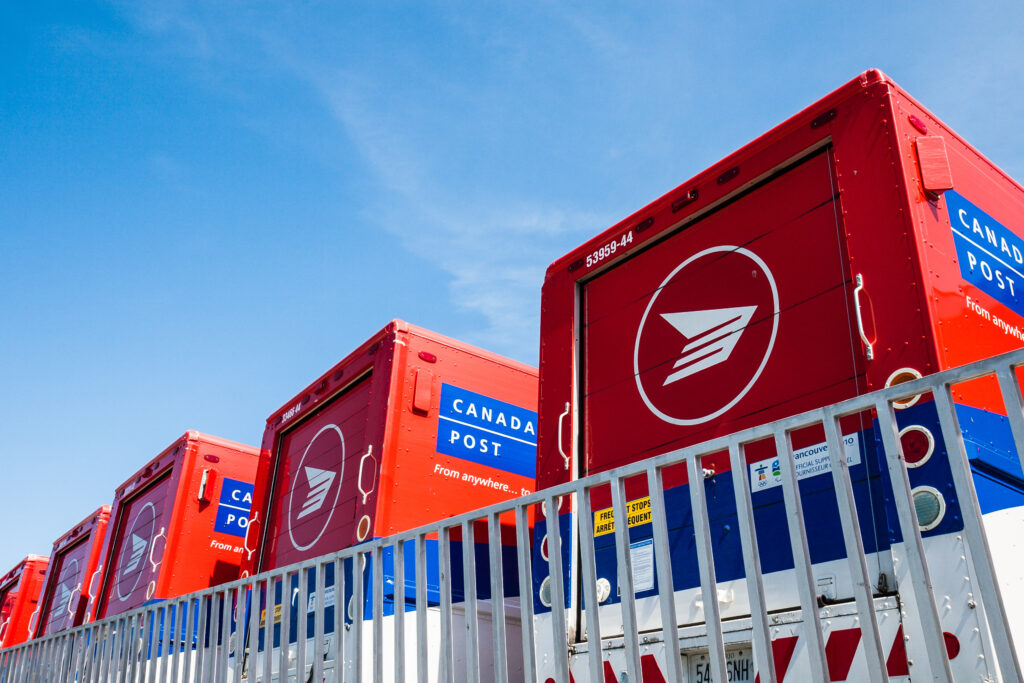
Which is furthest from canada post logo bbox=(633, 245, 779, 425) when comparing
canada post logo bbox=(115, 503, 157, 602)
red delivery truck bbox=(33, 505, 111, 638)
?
red delivery truck bbox=(33, 505, 111, 638)

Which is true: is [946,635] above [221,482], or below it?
below

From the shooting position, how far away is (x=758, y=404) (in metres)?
3.89

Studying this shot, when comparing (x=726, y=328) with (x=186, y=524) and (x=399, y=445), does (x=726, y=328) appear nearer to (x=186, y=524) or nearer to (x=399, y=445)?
(x=399, y=445)

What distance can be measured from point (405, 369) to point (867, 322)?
11.8 ft

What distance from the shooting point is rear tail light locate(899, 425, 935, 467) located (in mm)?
3026

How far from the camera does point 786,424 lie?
243 centimetres

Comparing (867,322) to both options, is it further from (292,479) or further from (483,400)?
(292,479)

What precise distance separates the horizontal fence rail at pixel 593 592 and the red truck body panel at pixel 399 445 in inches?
12.6

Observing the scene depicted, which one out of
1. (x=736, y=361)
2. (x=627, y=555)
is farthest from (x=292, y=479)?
(x=627, y=555)

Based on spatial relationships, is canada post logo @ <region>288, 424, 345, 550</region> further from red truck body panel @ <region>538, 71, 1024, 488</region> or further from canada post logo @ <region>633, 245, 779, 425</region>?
canada post logo @ <region>633, 245, 779, 425</region>

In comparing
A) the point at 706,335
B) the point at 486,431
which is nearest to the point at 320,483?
the point at 486,431

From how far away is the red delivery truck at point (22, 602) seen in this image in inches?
531

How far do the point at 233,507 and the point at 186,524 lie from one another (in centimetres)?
55

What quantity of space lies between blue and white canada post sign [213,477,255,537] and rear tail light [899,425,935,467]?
7368mm
